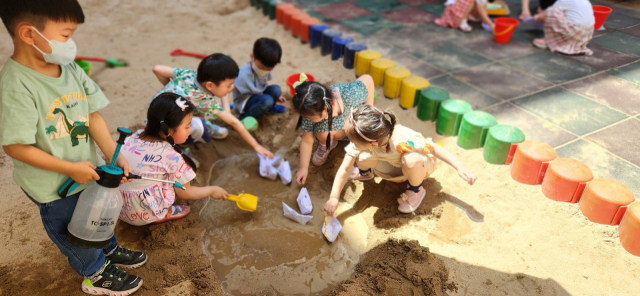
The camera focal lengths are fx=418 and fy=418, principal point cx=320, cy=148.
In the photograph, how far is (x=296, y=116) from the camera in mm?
3301

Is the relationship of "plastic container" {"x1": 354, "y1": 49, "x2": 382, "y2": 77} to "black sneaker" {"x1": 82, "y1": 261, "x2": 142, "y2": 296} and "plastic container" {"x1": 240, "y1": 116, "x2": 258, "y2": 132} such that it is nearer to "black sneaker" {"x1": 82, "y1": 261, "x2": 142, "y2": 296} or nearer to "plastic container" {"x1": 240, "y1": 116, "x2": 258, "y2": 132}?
"plastic container" {"x1": 240, "y1": 116, "x2": 258, "y2": 132}

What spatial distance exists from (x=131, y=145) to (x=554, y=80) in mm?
3239

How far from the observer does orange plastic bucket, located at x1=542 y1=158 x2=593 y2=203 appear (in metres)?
2.30

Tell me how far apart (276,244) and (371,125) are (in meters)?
0.87

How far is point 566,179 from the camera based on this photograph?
2301mm

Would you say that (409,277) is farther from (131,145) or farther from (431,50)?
(431,50)

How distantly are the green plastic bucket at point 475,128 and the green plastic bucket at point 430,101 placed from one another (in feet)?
0.94

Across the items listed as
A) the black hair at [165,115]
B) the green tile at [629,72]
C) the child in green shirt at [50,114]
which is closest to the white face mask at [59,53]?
the child in green shirt at [50,114]

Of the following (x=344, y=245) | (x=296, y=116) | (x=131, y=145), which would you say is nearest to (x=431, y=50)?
(x=296, y=116)

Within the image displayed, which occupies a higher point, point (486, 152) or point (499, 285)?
point (486, 152)

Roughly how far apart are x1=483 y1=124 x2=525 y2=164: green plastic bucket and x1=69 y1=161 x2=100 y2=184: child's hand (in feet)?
7.30

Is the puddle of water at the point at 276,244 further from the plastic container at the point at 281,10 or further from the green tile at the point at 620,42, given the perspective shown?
the green tile at the point at 620,42

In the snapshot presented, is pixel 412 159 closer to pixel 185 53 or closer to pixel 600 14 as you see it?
pixel 185 53

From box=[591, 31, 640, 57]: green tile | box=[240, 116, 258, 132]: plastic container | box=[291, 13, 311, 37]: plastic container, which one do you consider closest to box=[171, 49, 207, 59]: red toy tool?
box=[291, 13, 311, 37]: plastic container
